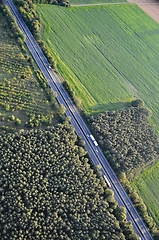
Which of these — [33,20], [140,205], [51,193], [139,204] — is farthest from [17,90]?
[140,205]

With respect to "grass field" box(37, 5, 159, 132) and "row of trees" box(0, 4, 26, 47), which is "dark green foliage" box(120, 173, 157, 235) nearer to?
"grass field" box(37, 5, 159, 132)

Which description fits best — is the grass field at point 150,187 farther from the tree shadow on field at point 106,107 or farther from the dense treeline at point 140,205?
the tree shadow on field at point 106,107

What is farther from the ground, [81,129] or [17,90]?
[81,129]

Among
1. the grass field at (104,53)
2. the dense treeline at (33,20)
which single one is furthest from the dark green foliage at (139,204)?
the dense treeline at (33,20)

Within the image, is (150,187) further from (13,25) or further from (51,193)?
(13,25)

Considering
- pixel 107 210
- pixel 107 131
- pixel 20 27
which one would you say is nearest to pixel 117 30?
pixel 20 27

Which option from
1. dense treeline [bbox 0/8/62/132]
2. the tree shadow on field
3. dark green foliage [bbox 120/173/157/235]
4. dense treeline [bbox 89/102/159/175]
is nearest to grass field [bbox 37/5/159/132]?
the tree shadow on field
